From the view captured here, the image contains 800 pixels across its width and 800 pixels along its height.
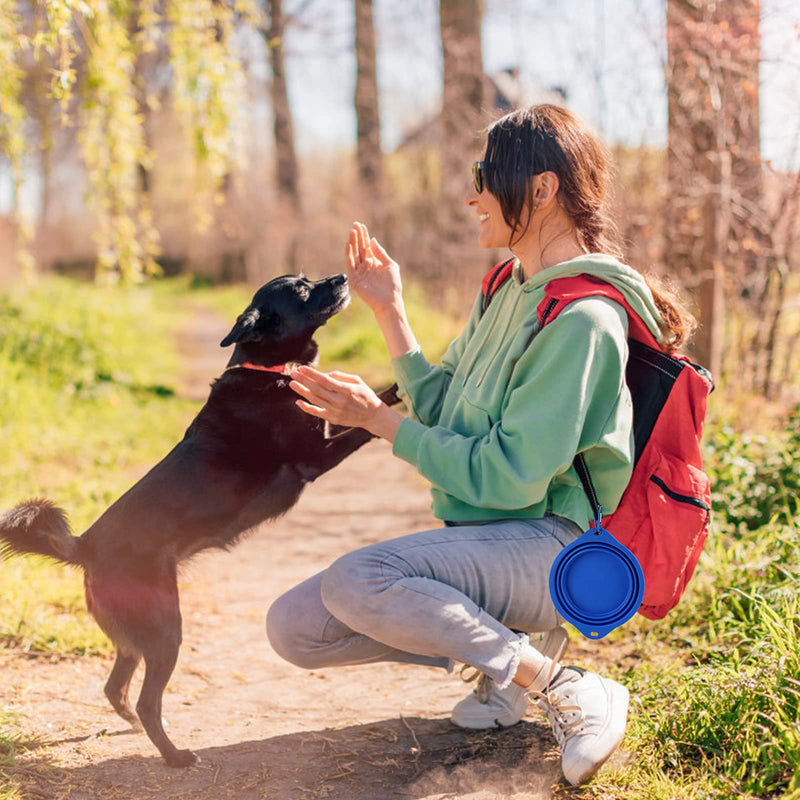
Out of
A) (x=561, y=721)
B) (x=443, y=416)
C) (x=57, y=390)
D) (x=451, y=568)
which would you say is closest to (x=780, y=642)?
(x=561, y=721)

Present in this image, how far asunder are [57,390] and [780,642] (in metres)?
6.07

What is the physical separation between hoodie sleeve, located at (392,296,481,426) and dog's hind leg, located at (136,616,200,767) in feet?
2.97

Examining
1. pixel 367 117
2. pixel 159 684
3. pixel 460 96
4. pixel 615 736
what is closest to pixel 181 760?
pixel 159 684

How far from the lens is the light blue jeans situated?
1.97 meters

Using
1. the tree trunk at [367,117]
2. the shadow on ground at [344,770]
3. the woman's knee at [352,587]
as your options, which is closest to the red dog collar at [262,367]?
the woman's knee at [352,587]

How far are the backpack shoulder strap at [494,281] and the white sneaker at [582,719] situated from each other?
1.01 m

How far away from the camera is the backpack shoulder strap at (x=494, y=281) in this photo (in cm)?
240

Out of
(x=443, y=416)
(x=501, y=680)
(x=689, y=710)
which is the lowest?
(x=689, y=710)

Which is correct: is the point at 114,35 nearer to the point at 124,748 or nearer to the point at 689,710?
the point at 124,748

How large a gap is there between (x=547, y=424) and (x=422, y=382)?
0.65 meters

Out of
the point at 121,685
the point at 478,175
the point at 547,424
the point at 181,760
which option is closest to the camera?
the point at 547,424

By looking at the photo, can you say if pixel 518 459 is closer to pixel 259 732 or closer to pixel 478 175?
pixel 478 175

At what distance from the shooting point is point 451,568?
6.62 feet

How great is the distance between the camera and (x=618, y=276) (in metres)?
1.99
